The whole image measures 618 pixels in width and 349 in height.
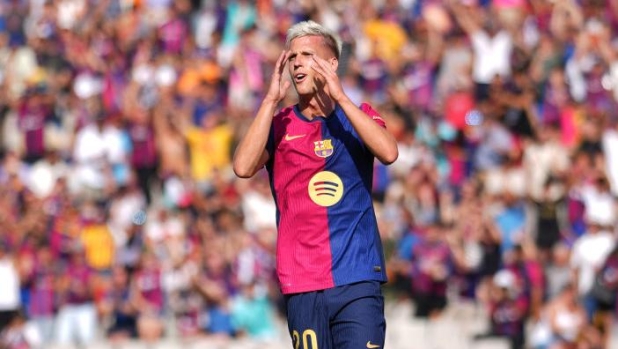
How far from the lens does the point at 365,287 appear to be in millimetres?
6789

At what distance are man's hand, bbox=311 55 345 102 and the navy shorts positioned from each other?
2.99 ft

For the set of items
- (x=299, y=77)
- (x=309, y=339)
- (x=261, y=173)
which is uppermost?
(x=261, y=173)

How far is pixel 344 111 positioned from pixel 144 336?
871 centimetres

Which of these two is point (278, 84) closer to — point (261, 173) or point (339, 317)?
point (339, 317)

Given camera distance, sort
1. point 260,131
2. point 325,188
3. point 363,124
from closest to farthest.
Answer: point 363,124 → point 260,131 → point 325,188

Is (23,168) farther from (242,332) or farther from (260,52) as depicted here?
(242,332)

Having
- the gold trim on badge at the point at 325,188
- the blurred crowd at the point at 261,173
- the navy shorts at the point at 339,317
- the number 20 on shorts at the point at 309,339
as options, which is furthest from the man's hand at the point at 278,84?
the blurred crowd at the point at 261,173

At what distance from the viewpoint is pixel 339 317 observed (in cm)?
678

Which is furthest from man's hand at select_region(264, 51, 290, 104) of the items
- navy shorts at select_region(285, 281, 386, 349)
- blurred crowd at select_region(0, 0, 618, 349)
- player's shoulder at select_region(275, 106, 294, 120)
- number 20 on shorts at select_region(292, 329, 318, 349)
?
blurred crowd at select_region(0, 0, 618, 349)

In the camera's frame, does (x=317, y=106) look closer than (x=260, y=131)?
No

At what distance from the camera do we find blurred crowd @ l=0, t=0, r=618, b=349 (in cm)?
1444

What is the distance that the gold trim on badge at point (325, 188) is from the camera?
6.86 metres

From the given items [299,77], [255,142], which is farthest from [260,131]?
[299,77]

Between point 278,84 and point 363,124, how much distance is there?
0.47m
